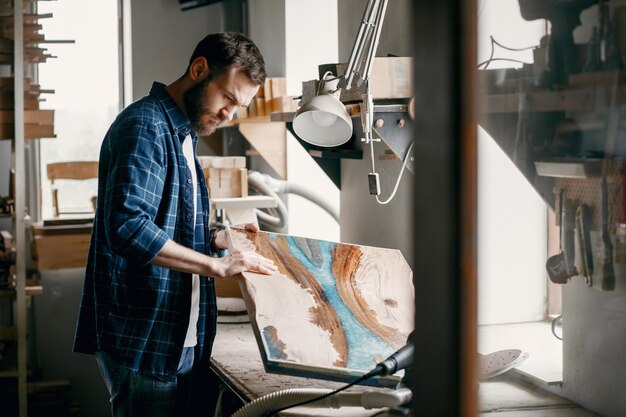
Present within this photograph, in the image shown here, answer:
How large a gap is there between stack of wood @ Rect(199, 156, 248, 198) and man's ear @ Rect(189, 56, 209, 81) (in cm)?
137

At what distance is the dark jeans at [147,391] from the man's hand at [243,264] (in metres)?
0.29

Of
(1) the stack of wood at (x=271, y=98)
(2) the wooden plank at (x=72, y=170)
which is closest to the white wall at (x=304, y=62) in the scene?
(1) the stack of wood at (x=271, y=98)

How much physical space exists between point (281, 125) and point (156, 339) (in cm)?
223

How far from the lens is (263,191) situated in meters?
3.84

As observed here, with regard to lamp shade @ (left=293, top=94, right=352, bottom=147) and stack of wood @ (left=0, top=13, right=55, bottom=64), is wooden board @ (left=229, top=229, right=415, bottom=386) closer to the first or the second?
lamp shade @ (left=293, top=94, right=352, bottom=147)

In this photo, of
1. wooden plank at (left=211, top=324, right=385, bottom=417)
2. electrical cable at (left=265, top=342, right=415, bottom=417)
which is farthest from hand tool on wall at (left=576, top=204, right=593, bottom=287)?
wooden plank at (left=211, top=324, right=385, bottom=417)

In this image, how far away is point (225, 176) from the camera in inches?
142

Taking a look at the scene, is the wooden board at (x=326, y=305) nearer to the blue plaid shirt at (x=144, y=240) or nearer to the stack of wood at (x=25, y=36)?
the blue plaid shirt at (x=144, y=240)

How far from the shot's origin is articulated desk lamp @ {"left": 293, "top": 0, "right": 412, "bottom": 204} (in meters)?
2.00

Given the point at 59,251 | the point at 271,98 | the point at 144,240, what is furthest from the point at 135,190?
the point at 59,251

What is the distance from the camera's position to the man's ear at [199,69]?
219 cm

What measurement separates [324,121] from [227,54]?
34cm

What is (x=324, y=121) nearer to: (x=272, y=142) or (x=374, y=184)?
(x=374, y=184)

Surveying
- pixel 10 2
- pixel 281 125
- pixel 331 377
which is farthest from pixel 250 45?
pixel 10 2
